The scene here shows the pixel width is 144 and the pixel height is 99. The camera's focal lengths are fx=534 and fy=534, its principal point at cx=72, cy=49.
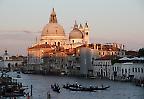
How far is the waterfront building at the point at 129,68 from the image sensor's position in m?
23.4

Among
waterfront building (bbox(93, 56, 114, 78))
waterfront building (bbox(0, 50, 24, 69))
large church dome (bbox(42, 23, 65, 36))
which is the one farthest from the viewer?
waterfront building (bbox(0, 50, 24, 69))

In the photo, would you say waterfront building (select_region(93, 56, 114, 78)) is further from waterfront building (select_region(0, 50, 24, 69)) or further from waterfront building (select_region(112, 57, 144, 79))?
waterfront building (select_region(0, 50, 24, 69))

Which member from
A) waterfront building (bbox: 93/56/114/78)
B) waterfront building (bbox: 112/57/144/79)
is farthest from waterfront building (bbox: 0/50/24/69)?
waterfront building (bbox: 112/57/144/79)

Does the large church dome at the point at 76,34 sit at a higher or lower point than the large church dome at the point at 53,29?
lower

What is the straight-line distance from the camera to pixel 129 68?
24188 mm

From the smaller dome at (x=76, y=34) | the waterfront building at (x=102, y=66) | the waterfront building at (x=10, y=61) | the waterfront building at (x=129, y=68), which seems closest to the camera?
the waterfront building at (x=129, y=68)

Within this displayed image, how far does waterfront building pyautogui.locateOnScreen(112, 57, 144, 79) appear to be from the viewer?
2341cm

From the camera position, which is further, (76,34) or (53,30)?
(53,30)

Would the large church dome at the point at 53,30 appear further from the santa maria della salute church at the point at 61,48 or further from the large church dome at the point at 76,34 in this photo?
the large church dome at the point at 76,34

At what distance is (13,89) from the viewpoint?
15.3m

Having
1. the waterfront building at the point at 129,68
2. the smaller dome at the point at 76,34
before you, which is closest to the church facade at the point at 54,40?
the smaller dome at the point at 76,34

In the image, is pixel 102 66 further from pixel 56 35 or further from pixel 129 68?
pixel 56 35

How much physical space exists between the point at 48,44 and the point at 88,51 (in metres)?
12.3

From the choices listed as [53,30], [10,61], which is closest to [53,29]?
[53,30]
